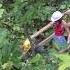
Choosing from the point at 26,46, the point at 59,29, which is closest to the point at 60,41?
the point at 59,29

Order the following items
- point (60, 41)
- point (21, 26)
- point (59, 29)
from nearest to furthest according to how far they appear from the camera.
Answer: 1. point (59, 29)
2. point (60, 41)
3. point (21, 26)

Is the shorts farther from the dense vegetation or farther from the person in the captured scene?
the dense vegetation

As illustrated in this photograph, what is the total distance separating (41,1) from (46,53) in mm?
2690

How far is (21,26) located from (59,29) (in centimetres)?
264

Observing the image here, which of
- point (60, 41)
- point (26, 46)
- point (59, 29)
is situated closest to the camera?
point (59, 29)

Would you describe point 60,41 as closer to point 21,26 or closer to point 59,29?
point 59,29

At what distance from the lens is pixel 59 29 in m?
7.82

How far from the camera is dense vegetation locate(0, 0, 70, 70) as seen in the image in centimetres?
795

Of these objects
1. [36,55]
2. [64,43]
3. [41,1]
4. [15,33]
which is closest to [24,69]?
[36,55]

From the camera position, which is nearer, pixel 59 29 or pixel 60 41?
pixel 59 29

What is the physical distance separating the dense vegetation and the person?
28 cm

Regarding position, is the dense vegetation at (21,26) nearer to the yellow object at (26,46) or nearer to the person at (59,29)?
the yellow object at (26,46)

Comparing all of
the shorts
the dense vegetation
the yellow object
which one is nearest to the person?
the shorts

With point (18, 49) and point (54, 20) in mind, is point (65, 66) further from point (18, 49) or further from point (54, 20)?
point (18, 49)
